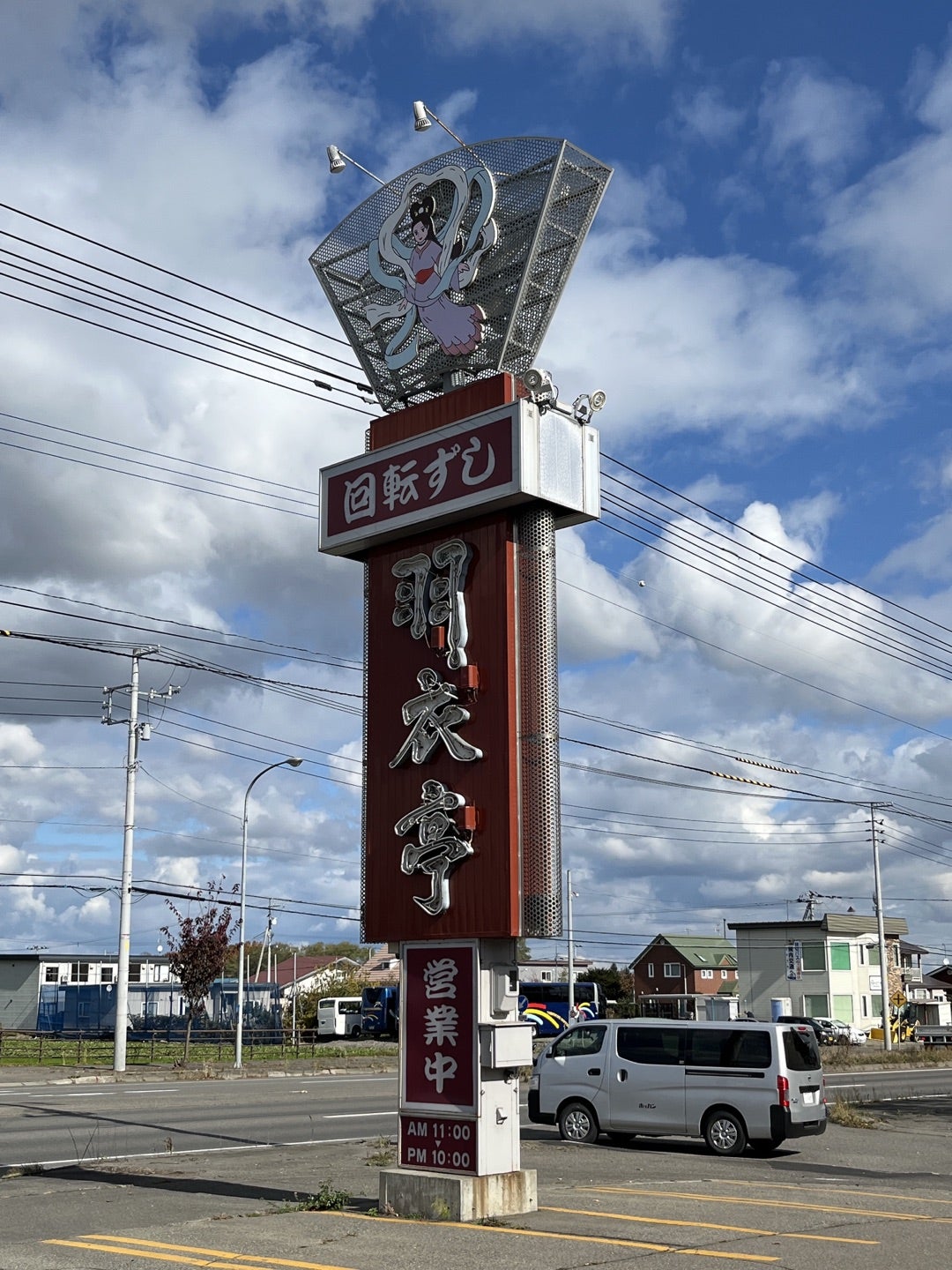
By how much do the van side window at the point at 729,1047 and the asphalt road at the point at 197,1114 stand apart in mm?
5863

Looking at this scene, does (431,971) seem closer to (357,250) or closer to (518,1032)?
(518,1032)

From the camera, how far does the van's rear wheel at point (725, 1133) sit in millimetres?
18766

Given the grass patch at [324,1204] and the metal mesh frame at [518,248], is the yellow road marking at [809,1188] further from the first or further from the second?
the metal mesh frame at [518,248]

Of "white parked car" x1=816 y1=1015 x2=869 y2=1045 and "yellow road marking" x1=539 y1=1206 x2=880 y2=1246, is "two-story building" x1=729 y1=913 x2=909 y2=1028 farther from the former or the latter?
"yellow road marking" x1=539 y1=1206 x2=880 y2=1246

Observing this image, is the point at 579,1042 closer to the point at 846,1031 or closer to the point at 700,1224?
the point at 700,1224

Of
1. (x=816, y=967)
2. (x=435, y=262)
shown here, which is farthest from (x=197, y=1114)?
(x=816, y=967)

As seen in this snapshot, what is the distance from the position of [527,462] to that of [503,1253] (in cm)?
673

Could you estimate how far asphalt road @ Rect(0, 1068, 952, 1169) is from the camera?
1967cm

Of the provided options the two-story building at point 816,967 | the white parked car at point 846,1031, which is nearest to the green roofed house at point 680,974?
the two-story building at point 816,967

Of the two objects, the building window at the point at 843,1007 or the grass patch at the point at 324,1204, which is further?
the building window at the point at 843,1007

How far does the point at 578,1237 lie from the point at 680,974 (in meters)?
95.1

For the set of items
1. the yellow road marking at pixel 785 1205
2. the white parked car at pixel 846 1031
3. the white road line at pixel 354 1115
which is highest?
the yellow road marking at pixel 785 1205

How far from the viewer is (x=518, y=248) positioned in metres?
13.5

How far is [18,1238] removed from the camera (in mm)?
11070
